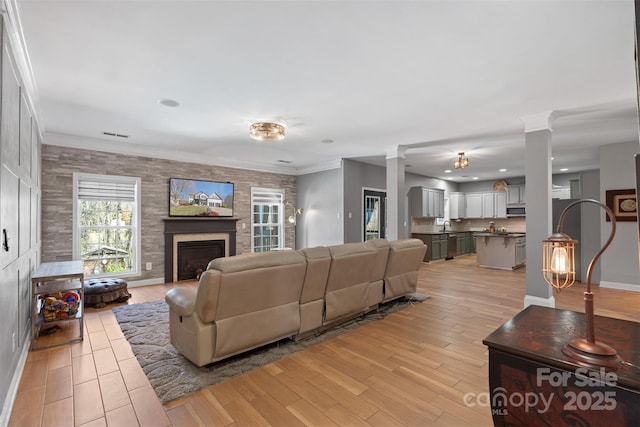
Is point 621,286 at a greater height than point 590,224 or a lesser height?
lesser

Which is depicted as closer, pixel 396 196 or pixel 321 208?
pixel 396 196

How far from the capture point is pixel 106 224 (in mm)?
5281

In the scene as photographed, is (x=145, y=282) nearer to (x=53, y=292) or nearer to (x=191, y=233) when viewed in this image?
(x=191, y=233)

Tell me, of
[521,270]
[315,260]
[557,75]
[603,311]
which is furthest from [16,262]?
[521,270]

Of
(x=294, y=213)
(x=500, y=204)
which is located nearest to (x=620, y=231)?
(x=500, y=204)

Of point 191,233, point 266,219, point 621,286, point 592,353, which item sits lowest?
point 621,286

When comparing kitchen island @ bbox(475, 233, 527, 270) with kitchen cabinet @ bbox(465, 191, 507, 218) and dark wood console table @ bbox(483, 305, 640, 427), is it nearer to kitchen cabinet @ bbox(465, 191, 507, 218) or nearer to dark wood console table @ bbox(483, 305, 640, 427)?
kitchen cabinet @ bbox(465, 191, 507, 218)

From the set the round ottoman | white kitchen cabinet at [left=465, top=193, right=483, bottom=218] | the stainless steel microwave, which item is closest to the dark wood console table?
the round ottoman

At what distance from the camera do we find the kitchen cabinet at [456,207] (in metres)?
10.5

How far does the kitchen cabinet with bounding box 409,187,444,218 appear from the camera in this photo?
29.3 ft

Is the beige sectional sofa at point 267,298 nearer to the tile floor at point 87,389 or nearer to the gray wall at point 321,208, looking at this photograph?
the tile floor at point 87,389

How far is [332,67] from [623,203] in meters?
5.99

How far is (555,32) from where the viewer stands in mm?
2158

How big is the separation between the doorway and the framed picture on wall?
14.3 feet
